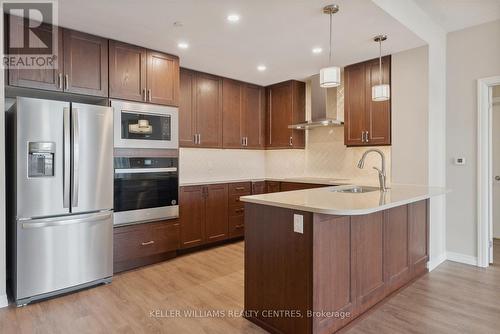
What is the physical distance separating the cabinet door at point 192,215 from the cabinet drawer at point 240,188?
512 mm

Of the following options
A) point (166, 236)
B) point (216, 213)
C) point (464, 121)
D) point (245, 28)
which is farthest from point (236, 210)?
point (464, 121)

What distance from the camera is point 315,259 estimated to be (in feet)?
6.40

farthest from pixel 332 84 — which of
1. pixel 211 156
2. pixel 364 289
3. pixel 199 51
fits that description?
pixel 211 156

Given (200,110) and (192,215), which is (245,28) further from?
(192,215)

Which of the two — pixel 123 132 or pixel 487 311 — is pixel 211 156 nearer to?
pixel 123 132

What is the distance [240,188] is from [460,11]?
343 centimetres

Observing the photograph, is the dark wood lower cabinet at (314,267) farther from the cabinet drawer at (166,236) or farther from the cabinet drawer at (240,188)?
the cabinet drawer at (240,188)

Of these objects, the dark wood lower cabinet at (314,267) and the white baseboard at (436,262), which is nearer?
the dark wood lower cabinet at (314,267)

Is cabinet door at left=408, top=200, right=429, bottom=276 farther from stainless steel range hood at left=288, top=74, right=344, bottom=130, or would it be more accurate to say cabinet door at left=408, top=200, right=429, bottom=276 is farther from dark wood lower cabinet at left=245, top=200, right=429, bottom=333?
stainless steel range hood at left=288, top=74, right=344, bottom=130

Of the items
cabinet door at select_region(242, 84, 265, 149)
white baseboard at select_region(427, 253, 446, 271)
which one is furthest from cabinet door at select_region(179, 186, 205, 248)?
white baseboard at select_region(427, 253, 446, 271)

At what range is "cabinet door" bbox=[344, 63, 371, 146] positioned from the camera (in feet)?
13.2

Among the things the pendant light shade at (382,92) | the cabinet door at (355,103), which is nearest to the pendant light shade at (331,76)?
the pendant light shade at (382,92)

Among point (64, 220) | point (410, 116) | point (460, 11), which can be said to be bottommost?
point (64, 220)

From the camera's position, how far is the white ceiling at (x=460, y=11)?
3014 millimetres
